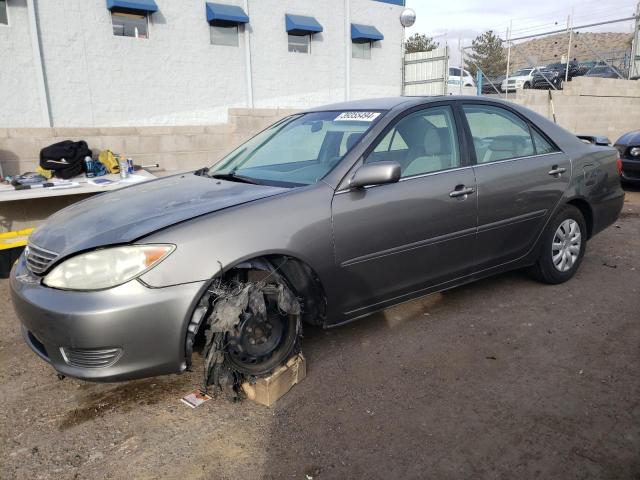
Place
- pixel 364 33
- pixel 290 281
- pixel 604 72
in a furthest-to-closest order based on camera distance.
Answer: pixel 604 72
pixel 364 33
pixel 290 281

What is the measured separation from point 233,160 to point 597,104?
48.7ft

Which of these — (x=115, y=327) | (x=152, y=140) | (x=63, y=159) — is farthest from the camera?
(x=152, y=140)

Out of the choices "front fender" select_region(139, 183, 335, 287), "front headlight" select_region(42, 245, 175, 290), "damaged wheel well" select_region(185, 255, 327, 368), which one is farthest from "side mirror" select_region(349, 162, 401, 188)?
"front headlight" select_region(42, 245, 175, 290)

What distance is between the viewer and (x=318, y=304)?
10.1ft

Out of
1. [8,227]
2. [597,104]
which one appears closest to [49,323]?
[8,227]

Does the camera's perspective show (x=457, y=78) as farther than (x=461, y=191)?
Yes

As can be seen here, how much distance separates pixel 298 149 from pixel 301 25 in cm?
1032

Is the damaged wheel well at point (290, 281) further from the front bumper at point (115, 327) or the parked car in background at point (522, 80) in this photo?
the parked car in background at point (522, 80)

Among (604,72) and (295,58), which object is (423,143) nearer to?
(295,58)

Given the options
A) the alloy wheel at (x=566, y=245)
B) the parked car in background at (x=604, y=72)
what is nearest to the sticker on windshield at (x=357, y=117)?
the alloy wheel at (x=566, y=245)

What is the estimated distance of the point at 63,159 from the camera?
6.12 metres

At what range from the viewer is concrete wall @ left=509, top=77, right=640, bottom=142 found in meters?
13.7

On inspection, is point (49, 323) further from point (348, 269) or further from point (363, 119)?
point (363, 119)

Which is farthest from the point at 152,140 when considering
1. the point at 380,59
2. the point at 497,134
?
the point at 380,59
